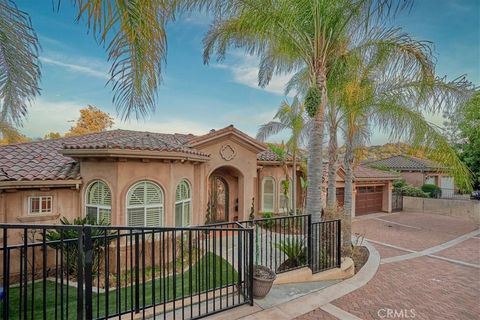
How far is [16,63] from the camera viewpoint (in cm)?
373

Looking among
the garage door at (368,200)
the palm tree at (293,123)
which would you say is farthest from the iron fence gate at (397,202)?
the palm tree at (293,123)

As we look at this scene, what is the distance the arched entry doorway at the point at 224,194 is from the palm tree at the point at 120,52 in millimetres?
9968

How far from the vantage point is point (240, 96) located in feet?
63.3

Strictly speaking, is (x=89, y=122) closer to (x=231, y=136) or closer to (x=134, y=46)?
(x=231, y=136)

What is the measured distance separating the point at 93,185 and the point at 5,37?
6.13 meters

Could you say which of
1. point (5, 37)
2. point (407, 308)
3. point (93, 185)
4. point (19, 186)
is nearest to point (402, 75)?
point (407, 308)

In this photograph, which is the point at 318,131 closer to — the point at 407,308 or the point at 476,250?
the point at 407,308

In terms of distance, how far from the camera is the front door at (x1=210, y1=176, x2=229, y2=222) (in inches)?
550

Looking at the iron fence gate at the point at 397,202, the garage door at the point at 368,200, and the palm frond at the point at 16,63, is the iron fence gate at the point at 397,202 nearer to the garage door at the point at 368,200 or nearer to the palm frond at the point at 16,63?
the garage door at the point at 368,200

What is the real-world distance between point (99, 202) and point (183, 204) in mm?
2989

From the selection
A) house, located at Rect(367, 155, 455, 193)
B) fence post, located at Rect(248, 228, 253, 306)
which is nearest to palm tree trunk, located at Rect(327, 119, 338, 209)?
fence post, located at Rect(248, 228, 253, 306)

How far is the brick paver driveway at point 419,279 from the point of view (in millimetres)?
5730

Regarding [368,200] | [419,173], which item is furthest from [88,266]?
[419,173]

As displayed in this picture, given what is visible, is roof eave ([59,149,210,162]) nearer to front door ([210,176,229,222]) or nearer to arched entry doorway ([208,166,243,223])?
arched entry doorway ([208,166,243,223])
